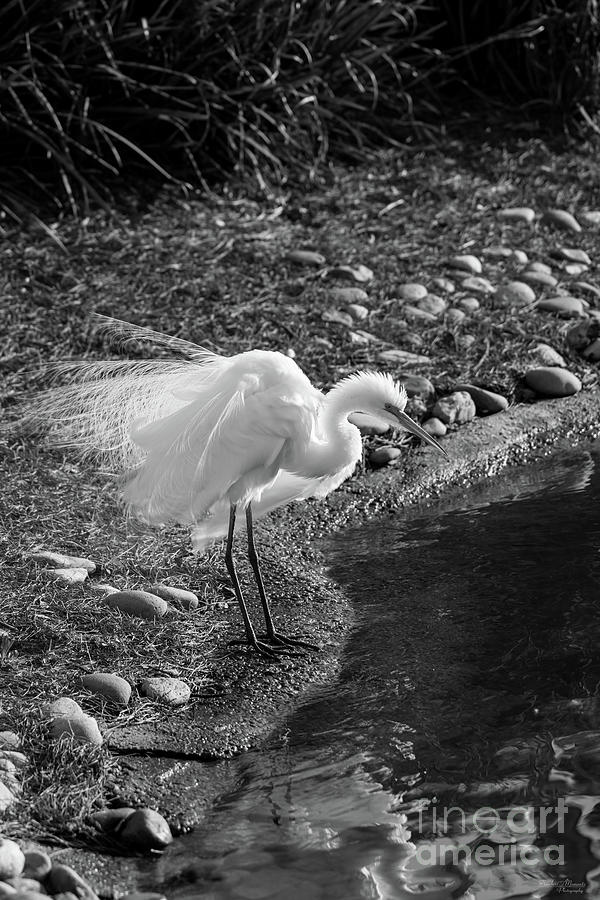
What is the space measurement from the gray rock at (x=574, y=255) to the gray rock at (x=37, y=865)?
4744 mm

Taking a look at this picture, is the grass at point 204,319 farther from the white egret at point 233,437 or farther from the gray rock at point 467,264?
the white egret at point 233,437

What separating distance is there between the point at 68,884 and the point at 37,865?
0.28 feet

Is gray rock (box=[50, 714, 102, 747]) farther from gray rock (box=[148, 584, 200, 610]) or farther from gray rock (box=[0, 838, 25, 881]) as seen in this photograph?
gray rock (box=[148, 584, 200, 610])

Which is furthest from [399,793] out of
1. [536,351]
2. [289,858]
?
[536,351]

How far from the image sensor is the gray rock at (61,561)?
376 centimetres

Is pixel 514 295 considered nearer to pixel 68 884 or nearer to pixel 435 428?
pixel 435 428

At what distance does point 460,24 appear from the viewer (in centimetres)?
821

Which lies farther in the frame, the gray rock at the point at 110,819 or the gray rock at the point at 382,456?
the gray rock at the point at 382,456

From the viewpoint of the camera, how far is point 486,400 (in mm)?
4984

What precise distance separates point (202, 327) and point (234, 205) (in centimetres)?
147

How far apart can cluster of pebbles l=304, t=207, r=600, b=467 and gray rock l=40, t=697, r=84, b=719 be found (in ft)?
6.56

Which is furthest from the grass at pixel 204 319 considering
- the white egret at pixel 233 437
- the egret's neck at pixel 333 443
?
the egret's neck at pixel 333 443

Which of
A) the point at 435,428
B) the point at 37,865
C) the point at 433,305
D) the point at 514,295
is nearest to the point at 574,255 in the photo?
the point at 514,295

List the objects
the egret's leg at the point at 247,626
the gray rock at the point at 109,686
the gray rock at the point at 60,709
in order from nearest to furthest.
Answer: the gray rock at the point at 60,709 → the gray rock at the point at 109,686 → the egret's leg at the point at 247,626
